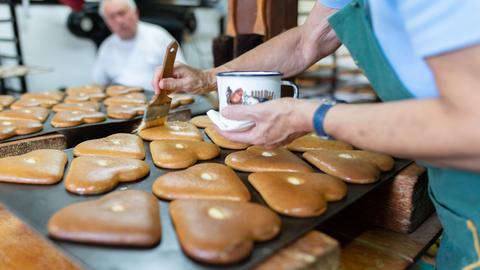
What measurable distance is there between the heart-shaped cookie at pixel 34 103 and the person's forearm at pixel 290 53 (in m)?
0.73

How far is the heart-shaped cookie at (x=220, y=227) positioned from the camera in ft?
1.87

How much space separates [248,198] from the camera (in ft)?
2.45

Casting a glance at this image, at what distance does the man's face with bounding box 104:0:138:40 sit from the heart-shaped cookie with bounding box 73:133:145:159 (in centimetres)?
246

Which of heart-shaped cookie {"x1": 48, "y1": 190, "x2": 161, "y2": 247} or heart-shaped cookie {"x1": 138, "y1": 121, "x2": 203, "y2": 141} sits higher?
heart-shaped cookie {"x1": 138, "y1": 121, "x2": 203, "y2": 141}

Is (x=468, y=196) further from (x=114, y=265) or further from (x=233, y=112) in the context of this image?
(x=114, y=265)

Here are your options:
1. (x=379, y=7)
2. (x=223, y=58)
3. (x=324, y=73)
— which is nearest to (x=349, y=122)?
(x=379, y=7)

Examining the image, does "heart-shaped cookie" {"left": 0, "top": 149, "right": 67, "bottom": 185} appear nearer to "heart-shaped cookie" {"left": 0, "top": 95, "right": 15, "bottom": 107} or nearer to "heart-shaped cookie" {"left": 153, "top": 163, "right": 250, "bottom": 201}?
"heart-shaped cookie" {"left": 153, "top": 163, "right": 250, "bottom": 201}

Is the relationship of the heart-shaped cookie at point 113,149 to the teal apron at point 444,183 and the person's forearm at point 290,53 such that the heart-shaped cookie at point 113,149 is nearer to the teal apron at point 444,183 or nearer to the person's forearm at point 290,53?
the person's forearm at point 290,53

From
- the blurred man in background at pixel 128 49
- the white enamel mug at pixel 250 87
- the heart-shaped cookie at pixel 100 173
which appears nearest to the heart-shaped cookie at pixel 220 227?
the heart-shaped cookie at pixel 100 173

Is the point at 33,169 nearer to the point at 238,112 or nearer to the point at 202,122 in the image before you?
the point at 238,112

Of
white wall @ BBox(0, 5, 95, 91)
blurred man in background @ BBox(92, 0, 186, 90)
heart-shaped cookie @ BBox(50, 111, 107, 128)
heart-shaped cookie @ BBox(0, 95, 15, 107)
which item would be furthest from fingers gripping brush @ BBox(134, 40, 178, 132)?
white wall @ BBox(0, 5, 95, 91)

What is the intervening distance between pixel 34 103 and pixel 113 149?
2.72ft

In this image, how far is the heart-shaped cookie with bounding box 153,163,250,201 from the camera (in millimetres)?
748

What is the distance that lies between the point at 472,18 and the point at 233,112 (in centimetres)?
49
